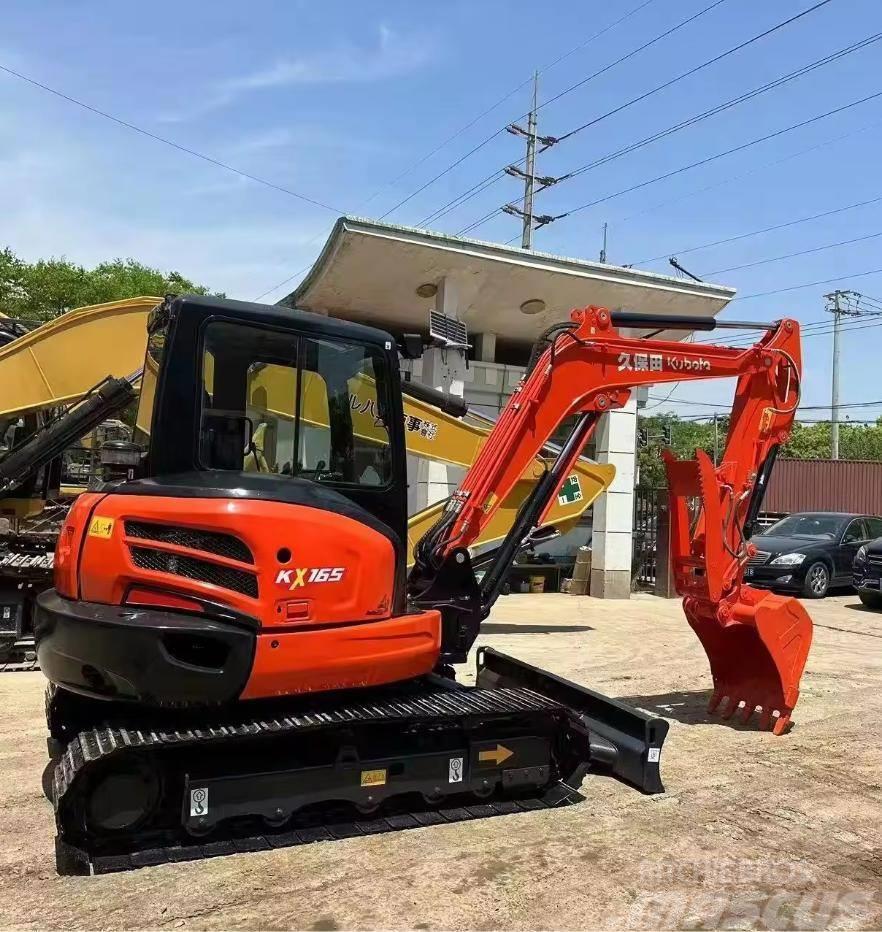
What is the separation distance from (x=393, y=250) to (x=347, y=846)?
31.5ft

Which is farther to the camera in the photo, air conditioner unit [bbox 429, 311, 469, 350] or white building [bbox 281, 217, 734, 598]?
white building [bbox 281, 217, 734, 598]

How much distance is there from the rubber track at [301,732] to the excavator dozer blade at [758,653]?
6.80 ft

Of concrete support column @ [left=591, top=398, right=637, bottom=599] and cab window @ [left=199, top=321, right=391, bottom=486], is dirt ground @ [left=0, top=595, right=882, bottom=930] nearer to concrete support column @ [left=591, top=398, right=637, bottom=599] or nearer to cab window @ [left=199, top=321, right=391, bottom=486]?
cab window @ [left=199, top=321, right=391, bottom=486]

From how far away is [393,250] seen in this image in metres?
12.6

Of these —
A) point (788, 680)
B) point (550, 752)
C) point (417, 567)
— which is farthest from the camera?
point (788, 680)

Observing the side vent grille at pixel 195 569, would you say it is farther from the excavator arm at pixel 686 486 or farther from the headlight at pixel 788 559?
the headlight at pixel 788 559

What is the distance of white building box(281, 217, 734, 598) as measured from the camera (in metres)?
12.8

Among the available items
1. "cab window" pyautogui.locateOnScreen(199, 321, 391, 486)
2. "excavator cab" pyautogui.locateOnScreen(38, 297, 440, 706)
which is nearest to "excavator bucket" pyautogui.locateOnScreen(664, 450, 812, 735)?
"excavator cab" pyautogui.locateOnScreen(38, 297, 440, 706)

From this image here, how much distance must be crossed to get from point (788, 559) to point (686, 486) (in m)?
9.85

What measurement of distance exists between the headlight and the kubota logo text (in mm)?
12869

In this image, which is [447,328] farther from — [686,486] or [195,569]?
[195,569]

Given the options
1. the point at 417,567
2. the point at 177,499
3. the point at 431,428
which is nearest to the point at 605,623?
the point at 431,428

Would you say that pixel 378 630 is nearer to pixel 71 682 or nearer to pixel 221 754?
pixel 221 754

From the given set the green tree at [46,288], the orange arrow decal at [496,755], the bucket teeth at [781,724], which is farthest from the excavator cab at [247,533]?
the green tree at [46,288]
